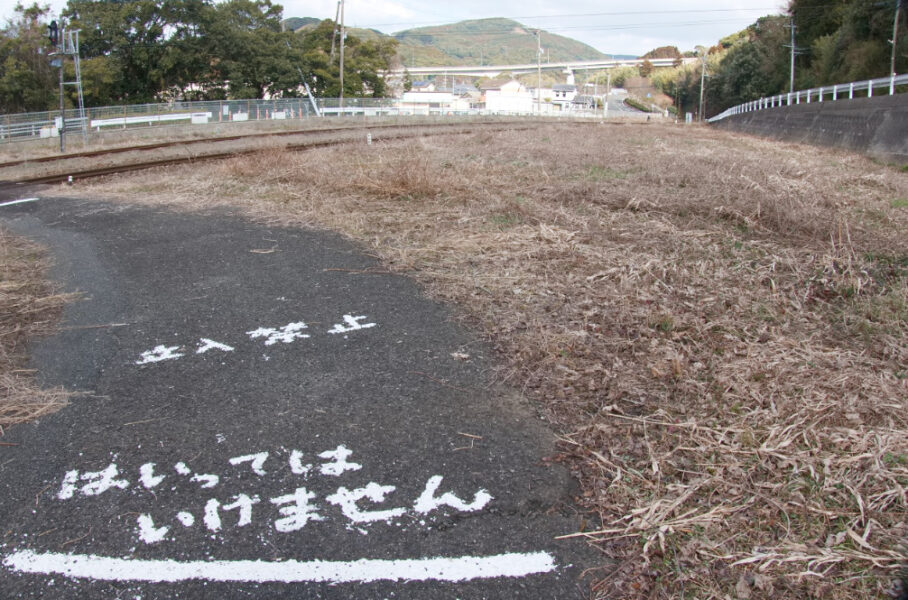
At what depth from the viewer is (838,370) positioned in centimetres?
392

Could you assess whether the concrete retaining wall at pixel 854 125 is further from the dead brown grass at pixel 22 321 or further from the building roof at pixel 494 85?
the building roof at pixel 494 85

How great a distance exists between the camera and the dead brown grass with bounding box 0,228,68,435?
3761mm

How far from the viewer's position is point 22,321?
5.11 m

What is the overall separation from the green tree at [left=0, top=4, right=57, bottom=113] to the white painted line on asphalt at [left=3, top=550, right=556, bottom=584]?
2141 inches

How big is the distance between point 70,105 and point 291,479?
54.8 m

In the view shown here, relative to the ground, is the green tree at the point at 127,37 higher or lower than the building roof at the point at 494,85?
lower

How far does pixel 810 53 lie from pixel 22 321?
6841cm

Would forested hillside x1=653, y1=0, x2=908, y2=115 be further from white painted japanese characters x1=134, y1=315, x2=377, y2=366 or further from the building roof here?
the building roof

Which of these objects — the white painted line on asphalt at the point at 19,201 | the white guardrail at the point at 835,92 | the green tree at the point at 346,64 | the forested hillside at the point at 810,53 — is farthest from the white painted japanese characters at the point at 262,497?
the green tree at the point at 346,64

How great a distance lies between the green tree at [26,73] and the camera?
4553cm

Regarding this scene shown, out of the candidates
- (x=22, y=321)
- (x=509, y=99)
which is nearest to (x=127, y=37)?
(x=22, y=321)

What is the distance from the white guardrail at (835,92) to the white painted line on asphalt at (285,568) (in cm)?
2203

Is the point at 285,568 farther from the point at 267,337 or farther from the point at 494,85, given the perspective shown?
the point at 494,85

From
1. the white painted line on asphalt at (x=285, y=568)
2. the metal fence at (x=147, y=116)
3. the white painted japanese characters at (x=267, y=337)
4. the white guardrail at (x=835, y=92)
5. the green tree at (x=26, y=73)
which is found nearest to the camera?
the white painted line on asphalt at (x=285, y=568)
